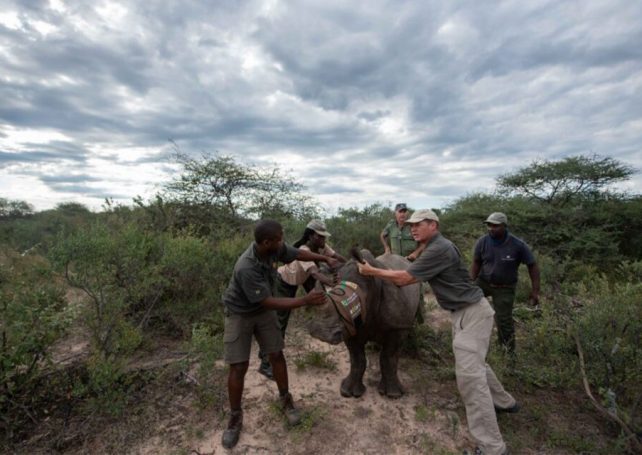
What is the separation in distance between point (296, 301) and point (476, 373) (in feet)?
5.07

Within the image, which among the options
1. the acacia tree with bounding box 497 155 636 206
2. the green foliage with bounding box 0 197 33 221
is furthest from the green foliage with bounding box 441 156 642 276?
the green foliage with bounding box 0 197 33 221

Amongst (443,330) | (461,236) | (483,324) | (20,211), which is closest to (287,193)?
(461,236)

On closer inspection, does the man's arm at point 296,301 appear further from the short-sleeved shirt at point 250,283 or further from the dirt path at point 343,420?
the dirt path at point 343,420

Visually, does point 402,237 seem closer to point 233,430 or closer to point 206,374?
point 206,374

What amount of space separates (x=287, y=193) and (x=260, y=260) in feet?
26.7

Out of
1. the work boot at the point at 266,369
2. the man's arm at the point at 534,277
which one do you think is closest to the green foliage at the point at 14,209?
the work boot at the point at 266,369

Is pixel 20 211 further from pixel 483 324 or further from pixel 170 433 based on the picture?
pixel 483 324

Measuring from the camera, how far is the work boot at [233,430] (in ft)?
9.52

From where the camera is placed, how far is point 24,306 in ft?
9.71

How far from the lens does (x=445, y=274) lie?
296 cm

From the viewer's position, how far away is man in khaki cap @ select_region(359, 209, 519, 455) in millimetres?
2727

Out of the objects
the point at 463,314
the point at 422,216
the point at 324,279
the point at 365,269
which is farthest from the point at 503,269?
the point at 324,279

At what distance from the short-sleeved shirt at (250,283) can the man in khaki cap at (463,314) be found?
81 cm

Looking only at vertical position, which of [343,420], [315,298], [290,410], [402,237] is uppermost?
[402,237]
